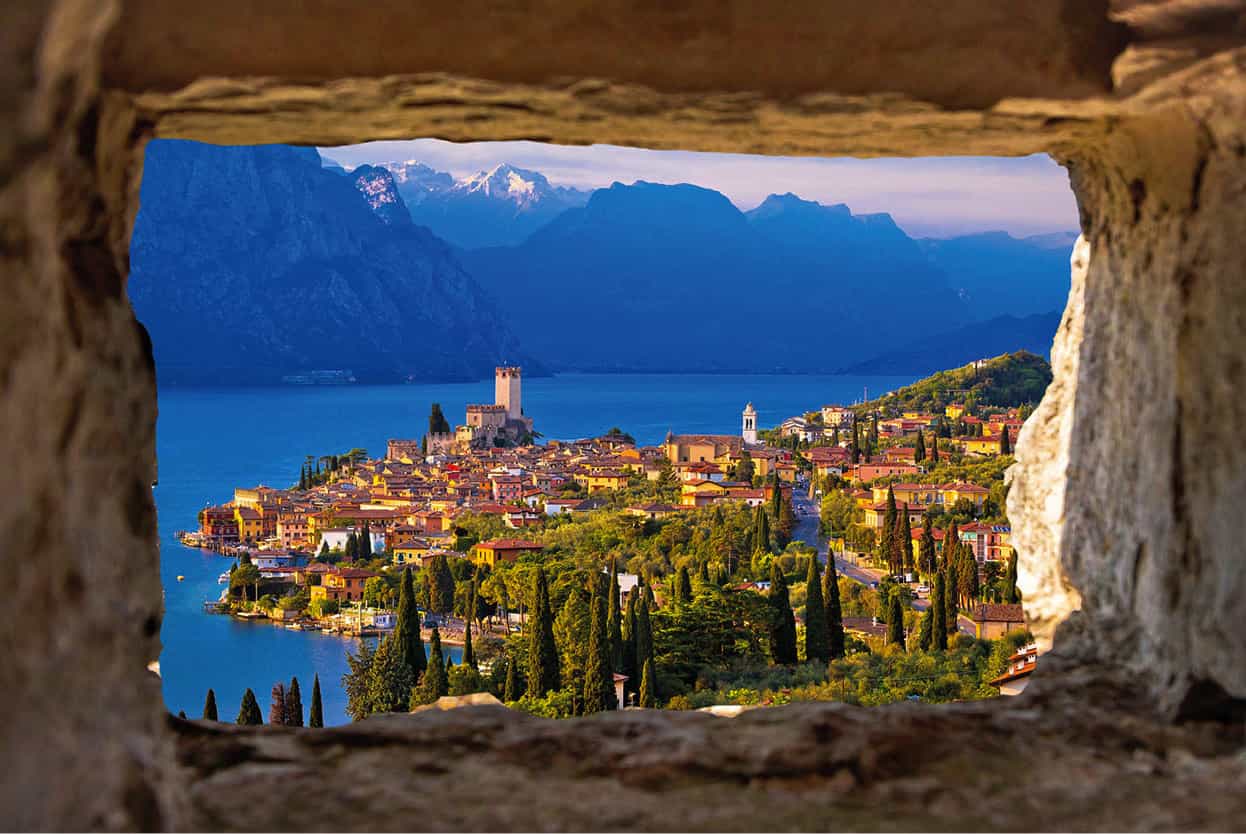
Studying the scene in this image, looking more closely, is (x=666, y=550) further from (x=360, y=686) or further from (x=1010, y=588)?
(x=360, y=686)

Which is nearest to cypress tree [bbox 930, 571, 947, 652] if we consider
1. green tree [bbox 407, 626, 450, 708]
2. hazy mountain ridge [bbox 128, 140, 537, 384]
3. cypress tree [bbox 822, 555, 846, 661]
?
cypress tree [bbox 822, 555, 846, 661]

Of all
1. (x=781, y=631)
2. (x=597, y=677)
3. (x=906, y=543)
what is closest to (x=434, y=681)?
(x=597, y=677)

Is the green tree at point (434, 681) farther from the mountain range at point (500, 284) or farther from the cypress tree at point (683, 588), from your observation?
the mountain range at point (500, 284)

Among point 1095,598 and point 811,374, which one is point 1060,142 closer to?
point 1095,598

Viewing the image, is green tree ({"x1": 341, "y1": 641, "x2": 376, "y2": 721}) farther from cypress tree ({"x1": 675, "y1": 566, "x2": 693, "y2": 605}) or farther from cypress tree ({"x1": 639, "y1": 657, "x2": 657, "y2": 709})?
cypress tree ({"x1": 675, "y1": 566, "x2": 693, "y2": 605})

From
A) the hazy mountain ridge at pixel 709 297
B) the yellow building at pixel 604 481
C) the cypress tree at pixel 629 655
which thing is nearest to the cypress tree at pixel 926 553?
the cypress tree at pixel 629 655
